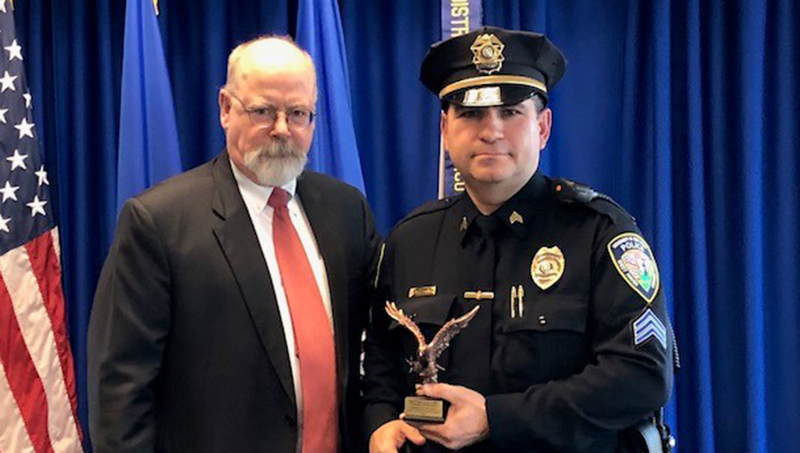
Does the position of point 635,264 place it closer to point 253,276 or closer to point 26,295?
point 253,276

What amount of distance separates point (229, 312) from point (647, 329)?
915 mm

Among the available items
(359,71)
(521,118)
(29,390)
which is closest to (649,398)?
(521,118)

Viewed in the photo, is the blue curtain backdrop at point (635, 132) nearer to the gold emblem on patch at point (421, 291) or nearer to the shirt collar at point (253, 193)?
the shirt collar at point (253, 193)

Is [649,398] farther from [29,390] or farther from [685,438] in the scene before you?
[29,390]

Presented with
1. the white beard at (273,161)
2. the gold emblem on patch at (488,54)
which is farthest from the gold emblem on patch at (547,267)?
the white beard at (273,161)

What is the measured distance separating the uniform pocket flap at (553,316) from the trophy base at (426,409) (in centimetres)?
21

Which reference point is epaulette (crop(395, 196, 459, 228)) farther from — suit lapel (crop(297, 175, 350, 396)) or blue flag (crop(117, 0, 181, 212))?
blue flag (crop(117, 0, 181, 212))

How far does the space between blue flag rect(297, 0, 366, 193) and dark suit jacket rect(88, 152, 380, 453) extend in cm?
81

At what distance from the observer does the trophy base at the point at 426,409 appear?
1.54m

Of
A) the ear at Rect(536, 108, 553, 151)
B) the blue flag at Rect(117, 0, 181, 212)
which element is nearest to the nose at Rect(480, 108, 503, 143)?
the ear at Rect(536, 108, 553, 151)

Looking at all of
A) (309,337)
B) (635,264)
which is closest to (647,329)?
(635,264)

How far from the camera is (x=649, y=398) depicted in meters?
1.50

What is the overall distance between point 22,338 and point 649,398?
6.58ft

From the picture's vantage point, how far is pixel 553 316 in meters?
1.55
